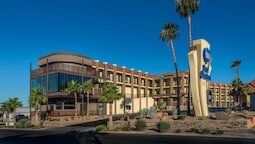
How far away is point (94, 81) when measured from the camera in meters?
86.6

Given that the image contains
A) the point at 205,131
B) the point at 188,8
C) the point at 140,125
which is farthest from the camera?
the point at 188,8

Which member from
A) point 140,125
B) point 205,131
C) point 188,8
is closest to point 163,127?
point 140,125

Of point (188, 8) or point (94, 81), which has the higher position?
point (188, 8)

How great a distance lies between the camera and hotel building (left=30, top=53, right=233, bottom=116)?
256 ft

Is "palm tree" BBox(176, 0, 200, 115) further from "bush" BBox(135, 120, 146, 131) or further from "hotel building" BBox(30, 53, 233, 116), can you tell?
"bush" BBox(135, 120, 146, 131)

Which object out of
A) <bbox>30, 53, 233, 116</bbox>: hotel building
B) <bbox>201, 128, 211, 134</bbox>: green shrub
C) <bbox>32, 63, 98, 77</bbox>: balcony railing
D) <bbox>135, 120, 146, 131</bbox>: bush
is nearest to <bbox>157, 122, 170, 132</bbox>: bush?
<bbox>135, 120, 146, 131</bbox>: bush

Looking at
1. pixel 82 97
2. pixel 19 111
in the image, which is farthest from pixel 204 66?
pixel 19 111

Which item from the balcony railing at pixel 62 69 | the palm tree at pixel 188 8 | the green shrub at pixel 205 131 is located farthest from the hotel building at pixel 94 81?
the green shrub at pixel 205 131

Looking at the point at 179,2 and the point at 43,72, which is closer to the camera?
the point at 179,2

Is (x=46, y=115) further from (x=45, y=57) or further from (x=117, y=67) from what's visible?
(x=117, y=67)

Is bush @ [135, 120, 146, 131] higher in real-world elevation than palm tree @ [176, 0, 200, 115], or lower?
lower

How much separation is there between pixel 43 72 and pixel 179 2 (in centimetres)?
3481

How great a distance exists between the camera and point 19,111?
3834 inches

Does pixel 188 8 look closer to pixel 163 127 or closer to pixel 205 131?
pixel 163 127
